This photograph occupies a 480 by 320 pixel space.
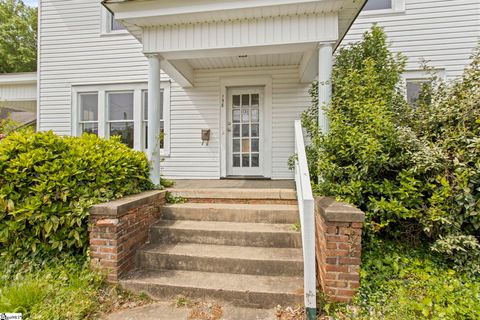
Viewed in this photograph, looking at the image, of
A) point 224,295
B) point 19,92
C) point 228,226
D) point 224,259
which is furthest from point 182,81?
point 19,92

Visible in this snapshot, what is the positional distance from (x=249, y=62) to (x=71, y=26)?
4.75 metres

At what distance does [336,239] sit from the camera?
203 cm

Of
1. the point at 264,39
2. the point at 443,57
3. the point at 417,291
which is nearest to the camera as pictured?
the point at 417,291

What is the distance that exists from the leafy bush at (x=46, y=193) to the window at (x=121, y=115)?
3104 millimetres

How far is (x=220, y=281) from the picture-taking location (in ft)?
7.49

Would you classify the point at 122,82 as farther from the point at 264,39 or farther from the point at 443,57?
the point at 443,57

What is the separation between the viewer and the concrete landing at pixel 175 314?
199 centimetres

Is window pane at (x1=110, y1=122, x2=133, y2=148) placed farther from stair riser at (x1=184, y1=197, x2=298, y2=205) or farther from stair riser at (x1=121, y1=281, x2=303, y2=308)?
stair riser at (x1=121, y1=281, x2=303, y2=308)

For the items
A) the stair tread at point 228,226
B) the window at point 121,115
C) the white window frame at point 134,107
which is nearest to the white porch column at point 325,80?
the stair tread at point 228,226

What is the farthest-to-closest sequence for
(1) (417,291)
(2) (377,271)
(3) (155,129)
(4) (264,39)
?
(3) (155,129) → (4) (264,39) → (2) (377,271) → (1) (417,291)

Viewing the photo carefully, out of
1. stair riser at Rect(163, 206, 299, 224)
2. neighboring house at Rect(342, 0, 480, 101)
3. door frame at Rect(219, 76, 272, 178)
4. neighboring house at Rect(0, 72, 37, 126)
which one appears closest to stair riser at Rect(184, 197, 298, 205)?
stair riser at Rect(163, 206, 299, 224)

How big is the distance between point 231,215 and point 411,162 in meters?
2.06

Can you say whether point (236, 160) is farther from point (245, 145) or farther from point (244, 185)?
point (244, 185)

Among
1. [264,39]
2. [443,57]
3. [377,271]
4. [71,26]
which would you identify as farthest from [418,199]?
[71,26]
